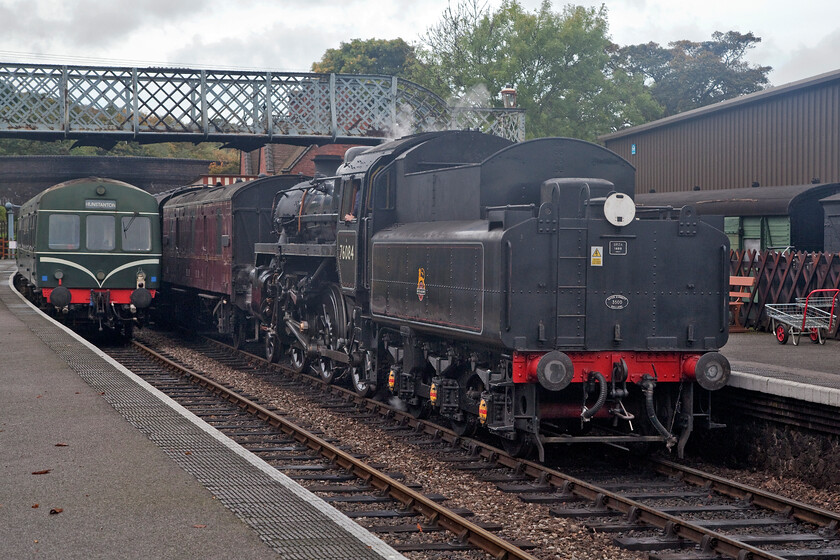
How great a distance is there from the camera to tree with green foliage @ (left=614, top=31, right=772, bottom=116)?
54.5 meters

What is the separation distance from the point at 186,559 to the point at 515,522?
278 cm

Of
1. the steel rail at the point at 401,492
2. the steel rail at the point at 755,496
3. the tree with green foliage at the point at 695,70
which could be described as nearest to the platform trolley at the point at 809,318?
the steel rail at the point at 755,496

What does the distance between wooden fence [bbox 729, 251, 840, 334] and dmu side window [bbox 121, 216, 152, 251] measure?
11.4m

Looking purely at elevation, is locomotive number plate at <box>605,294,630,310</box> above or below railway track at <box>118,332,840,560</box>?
above

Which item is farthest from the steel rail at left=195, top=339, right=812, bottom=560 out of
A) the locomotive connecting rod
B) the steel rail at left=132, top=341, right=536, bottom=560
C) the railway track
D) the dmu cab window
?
the dmu cab window

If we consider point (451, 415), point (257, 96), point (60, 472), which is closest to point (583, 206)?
point (451, 415)

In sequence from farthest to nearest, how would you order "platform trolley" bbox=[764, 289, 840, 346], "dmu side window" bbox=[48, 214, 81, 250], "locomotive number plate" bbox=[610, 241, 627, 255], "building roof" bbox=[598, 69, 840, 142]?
"building roof" bbox=[598, 69, 840, 142] < "dmu side window" bbox=[48, 214, 81, 250] < "platform trolley" bbox=[764, 289, 840, 346] < "locomotive number plate" bbox=[610, 241, 627, 255]

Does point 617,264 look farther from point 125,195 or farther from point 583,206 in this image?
point 125,195

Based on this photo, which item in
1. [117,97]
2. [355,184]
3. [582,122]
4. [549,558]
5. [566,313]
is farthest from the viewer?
[582,122]

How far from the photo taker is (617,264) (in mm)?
8414

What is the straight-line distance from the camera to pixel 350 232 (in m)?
11.6

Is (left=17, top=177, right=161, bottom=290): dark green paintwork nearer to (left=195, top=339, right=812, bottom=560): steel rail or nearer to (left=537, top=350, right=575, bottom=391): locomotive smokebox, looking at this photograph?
(left=195, top=339, right=812, bottom=560): steel rail

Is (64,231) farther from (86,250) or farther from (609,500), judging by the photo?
(609,500)

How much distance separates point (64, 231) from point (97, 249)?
769 millimetres
